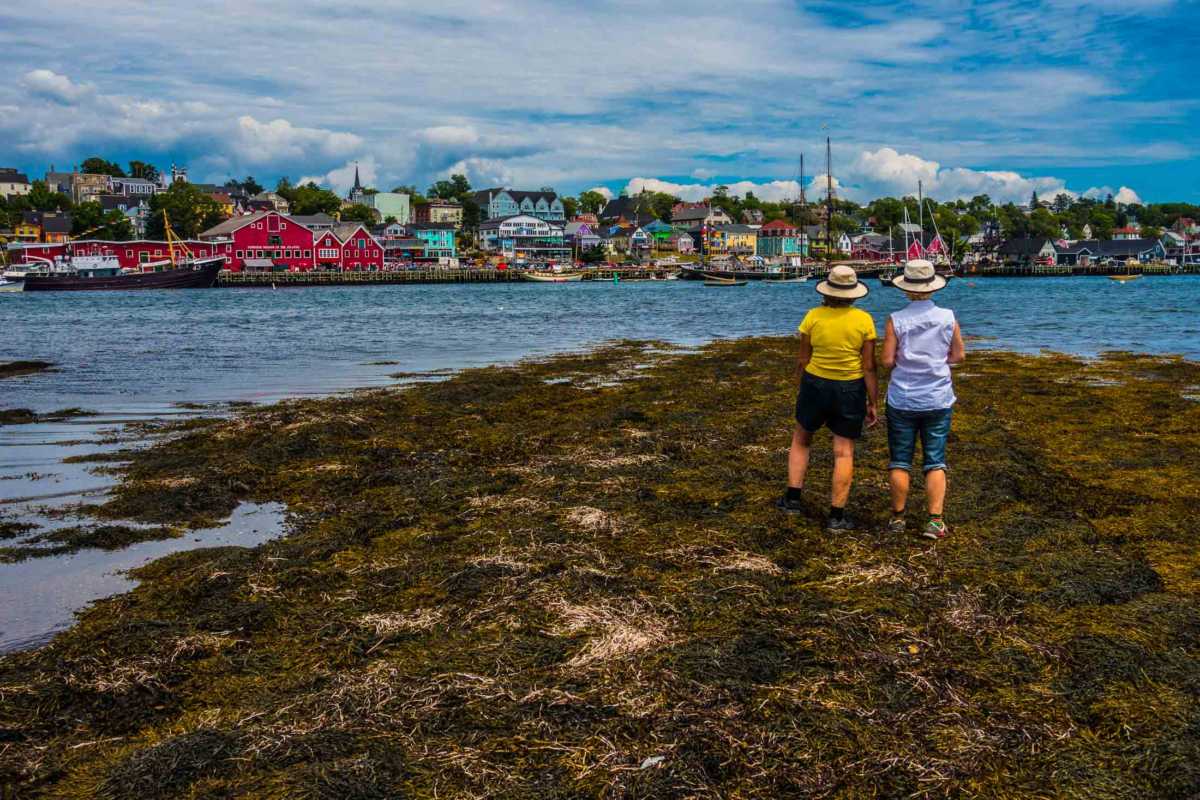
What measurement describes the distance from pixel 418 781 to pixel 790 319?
4483 centimetres

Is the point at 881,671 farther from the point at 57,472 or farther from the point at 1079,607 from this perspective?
the point at 57,472

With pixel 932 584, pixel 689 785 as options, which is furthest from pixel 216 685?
pixel 932 584

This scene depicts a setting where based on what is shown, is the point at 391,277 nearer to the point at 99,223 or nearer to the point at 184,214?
the point at 184,214

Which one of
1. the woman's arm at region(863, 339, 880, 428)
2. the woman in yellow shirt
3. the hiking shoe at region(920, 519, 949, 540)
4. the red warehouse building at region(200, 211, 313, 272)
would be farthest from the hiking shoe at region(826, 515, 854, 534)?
the red warehouse building at region(200, 211, 313, 272)

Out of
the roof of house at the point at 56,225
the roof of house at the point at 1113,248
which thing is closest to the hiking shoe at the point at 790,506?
the roof of house at the point at 56,225

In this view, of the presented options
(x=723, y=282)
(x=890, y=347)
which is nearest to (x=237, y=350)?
(x=890, y=347)

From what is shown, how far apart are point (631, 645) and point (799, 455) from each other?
10.8 ft

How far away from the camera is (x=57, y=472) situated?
10.4 m

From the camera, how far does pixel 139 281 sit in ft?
335

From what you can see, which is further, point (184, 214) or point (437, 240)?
point (437, 240)

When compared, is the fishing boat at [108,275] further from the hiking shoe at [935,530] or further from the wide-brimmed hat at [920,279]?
the hiking shoe at [935,530]

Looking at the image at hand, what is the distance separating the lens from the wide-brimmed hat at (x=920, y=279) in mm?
7000

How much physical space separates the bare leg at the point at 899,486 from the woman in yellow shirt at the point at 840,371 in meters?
0.36

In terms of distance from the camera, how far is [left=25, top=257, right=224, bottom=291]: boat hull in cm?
9831
